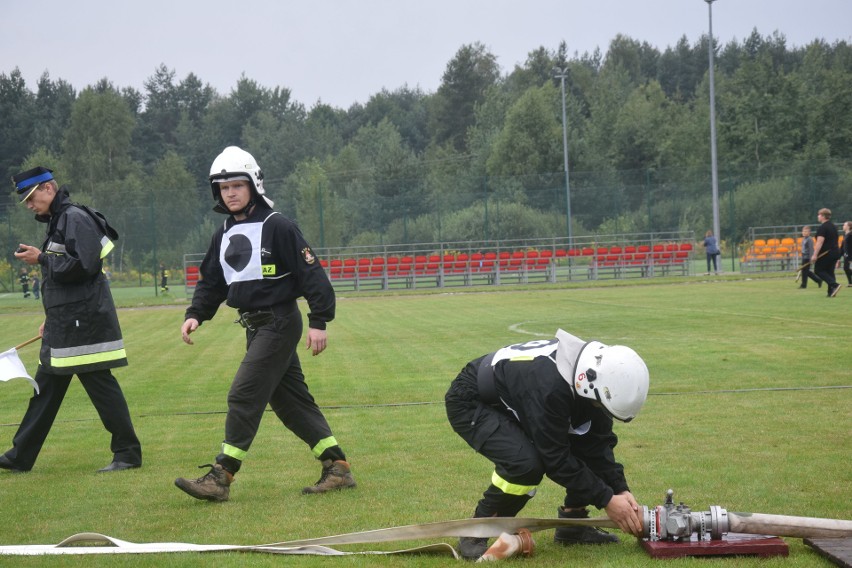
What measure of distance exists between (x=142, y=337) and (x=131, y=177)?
66942 mm

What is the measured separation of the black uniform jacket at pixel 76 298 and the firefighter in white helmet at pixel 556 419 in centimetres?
343

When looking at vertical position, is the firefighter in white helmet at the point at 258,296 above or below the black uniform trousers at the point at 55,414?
above

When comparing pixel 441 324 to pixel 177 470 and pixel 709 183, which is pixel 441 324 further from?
pixel 709 183

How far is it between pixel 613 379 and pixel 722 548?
1037mm

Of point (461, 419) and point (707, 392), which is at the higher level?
point (461, 419)

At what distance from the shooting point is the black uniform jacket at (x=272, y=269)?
7223 mm

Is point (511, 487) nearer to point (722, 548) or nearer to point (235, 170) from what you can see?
point (722, 548)

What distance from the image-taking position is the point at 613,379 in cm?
507

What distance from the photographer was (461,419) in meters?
5.91

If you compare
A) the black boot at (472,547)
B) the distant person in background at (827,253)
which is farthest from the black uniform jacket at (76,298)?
the distant person in background at (827,253)

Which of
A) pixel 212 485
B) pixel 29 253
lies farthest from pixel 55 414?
pixel 212 485

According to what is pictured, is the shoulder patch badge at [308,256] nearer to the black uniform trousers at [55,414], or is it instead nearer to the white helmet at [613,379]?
the black uniform trousers at [55,414]

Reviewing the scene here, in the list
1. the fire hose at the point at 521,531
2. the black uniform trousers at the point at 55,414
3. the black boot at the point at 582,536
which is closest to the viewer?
the fire hose at the point at 521,531

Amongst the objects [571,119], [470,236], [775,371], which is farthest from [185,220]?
[571,119]
